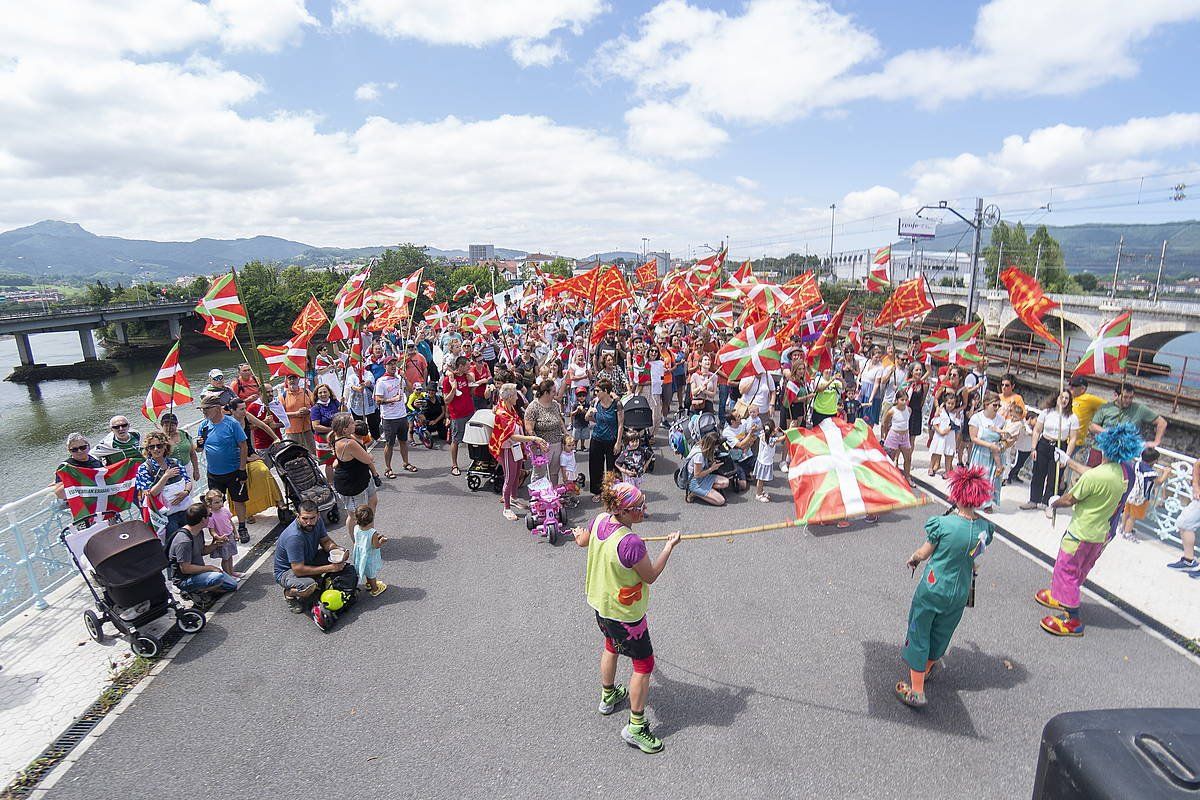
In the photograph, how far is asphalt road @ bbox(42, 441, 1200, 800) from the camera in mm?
3518

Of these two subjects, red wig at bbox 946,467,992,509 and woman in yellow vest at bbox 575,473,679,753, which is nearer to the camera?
woman in yellow vest at bbox 575,473,679,753

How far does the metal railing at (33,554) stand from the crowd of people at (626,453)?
717 mm

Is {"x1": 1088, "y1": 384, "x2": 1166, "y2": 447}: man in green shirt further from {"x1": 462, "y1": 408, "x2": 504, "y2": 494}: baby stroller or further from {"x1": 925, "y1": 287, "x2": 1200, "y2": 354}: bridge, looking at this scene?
{"x1": 925, "y1": 287, "x2": 1200, "y2": 354}: bridge

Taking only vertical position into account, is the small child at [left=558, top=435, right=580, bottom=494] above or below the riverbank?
above

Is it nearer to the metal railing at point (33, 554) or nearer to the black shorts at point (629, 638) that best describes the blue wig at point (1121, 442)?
the black shorts at point (629, 638)

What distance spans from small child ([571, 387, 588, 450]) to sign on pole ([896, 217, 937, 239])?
8582 cm

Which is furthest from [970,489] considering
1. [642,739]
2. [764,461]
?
[764,461]

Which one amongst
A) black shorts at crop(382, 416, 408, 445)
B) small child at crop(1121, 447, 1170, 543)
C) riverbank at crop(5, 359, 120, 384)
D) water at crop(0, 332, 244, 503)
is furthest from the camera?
riverbank at crop(5, 359, 120, 384)

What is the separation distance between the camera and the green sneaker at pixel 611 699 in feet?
12.9

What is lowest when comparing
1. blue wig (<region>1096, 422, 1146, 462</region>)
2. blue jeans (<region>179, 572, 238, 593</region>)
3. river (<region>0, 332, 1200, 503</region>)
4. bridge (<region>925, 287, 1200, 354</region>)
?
river (<region>0, 332, 1200, 503</region>)

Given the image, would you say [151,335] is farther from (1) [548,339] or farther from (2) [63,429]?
(1) [548,339]

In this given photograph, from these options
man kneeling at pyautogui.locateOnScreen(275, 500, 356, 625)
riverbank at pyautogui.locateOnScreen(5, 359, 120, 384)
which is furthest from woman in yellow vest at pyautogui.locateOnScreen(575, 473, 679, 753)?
riverbank at pyautogui.locateOnScreen(5, 359, 120, 384)

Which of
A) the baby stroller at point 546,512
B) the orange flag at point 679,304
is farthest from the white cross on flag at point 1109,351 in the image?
the orange flag at point 679,304

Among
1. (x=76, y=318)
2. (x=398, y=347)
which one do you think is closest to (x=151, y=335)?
(x=76, y=318)
